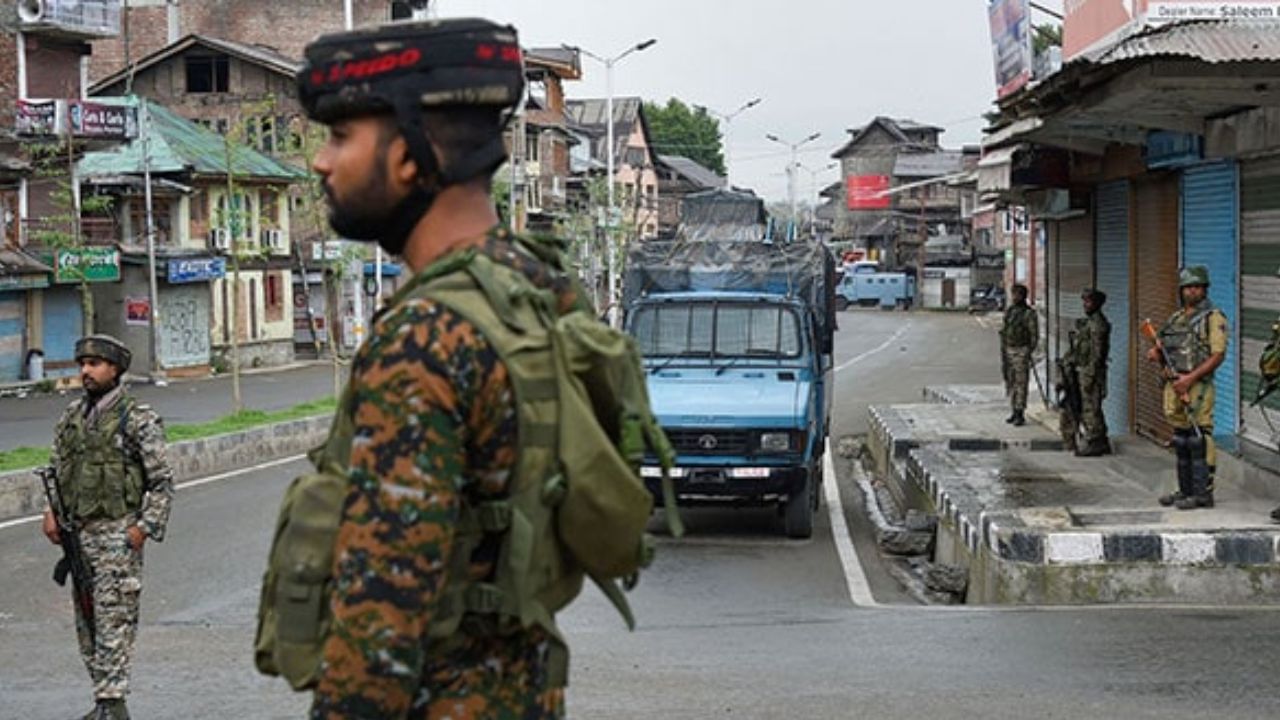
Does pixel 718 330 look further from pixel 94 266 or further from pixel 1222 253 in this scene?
pixel 94 266

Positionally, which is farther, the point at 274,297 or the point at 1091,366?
the point at 274,297

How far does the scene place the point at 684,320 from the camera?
1783 cm

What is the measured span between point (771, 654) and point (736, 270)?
899 cm

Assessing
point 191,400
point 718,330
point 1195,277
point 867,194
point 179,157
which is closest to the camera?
point 1195,277

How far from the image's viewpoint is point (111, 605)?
28.0 ft

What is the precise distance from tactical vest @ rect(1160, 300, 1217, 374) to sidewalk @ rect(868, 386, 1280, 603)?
3.58ft

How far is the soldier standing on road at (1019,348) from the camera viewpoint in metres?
23.4

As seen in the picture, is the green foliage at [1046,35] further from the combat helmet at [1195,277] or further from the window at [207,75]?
the combat helmet at [1195,277]

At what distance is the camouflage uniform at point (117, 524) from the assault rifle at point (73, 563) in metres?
0.03

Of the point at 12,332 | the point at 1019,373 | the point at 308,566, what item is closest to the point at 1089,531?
the point at 308,566

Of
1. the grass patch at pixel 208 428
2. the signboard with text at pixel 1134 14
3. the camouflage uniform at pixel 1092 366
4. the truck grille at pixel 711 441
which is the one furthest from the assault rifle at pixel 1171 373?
the grass patch at pixel 208 428

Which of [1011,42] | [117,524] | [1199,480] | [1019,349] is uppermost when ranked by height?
[1011,42]

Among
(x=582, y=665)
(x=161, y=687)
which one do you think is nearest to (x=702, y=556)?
(x=582, y=665)

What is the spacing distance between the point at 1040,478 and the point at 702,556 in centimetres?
361
